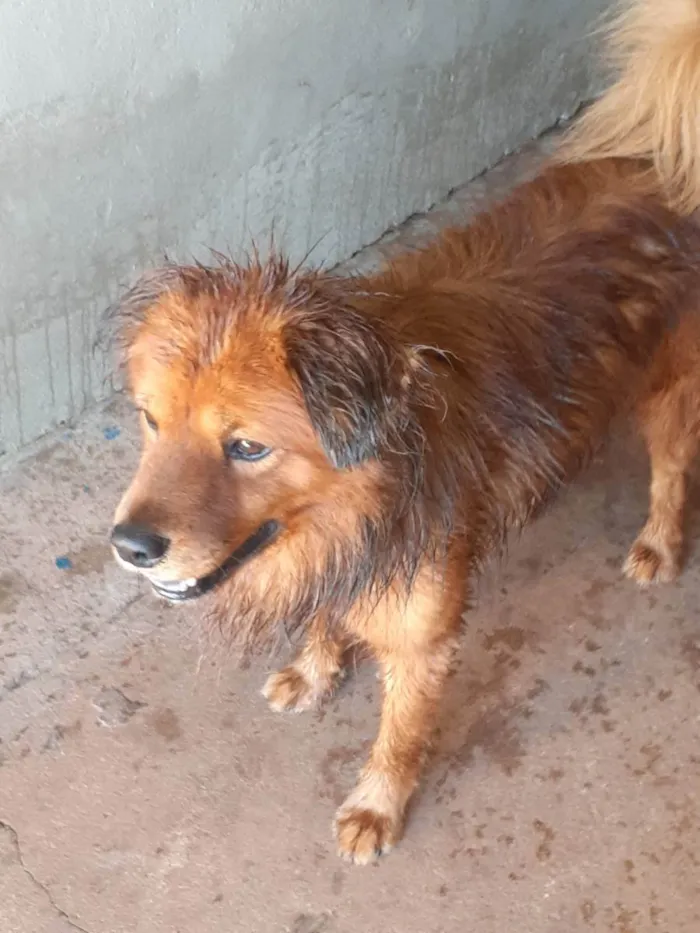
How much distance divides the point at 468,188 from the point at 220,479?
2443 millimetres

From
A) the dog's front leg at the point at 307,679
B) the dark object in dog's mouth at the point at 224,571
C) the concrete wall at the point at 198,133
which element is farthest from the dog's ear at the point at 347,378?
the concrete wall at the point at 198,133

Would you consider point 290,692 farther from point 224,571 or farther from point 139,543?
point 139,543

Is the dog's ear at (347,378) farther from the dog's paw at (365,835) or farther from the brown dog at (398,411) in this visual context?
the dog's paw at (365,835)

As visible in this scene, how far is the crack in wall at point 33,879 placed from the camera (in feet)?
6.01

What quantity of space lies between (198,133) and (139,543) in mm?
1439

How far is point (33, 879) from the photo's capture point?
188cm

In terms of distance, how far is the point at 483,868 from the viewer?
194 cm

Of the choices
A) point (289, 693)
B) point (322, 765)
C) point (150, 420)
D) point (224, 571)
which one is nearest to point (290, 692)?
point (289, 693)

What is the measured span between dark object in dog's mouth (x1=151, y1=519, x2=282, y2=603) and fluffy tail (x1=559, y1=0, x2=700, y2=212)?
1.07 metres

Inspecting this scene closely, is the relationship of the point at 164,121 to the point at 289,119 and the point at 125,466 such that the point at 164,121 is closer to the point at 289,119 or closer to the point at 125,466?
the point at 289,119

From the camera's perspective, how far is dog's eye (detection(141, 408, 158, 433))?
1.42 meters

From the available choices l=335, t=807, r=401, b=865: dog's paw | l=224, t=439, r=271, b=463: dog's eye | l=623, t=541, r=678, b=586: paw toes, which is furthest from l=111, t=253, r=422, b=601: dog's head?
l=623, t=541, r=678, b=586: paw toes

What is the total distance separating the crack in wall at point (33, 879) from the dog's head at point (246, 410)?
2.62ft

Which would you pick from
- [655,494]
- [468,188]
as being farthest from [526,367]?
[468,188]
